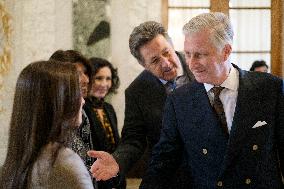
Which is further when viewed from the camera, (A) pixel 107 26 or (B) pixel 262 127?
(A) pixel 107 26

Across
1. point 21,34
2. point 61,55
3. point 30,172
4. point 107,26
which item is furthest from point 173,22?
point 30,172

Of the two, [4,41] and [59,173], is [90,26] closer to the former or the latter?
[4,41]

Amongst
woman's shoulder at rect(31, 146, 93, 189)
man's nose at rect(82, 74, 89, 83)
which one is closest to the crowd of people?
woman's shoulder at rect(31, 146, 93, 189)

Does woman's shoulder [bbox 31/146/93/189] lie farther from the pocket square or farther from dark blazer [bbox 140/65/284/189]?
the pocket square

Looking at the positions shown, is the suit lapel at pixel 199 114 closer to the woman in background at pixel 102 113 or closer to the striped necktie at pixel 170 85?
the striped necktie at pixel 170 85

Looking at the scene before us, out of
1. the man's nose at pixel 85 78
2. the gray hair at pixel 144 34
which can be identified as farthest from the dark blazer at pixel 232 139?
the man's nose at pixel 85 78

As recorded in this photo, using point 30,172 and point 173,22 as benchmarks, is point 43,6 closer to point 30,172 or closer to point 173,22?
point 173,22

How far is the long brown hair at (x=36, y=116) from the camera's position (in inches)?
Answer: 64.2

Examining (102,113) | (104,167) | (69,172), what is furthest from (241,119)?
(102,113)

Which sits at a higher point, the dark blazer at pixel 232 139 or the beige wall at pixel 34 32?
the beige wall at pixel 34 32

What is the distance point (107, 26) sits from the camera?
654 centimetres

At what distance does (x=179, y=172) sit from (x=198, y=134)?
272 mm

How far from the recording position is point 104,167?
240 cm

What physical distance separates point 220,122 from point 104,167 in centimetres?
57
